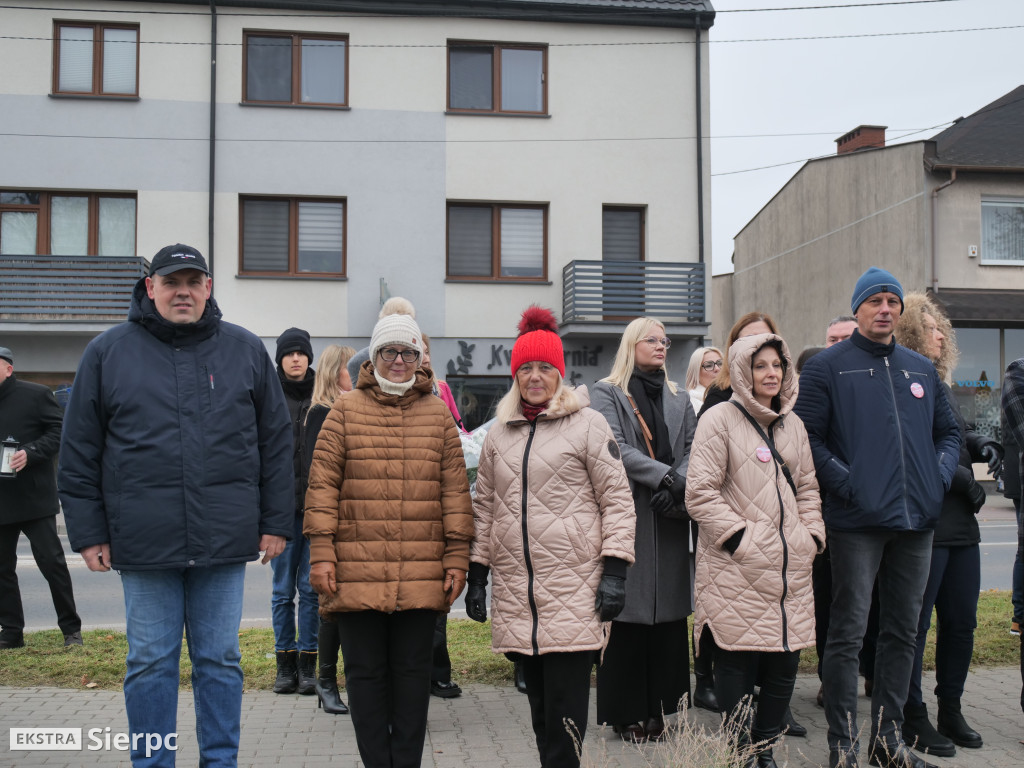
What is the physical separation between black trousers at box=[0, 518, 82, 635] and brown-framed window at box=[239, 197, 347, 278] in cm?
1232

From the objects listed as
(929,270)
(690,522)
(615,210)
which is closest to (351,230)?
(615,210)

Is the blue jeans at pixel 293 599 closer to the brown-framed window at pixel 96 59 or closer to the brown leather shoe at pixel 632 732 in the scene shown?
the brown leather shoe at pixel 632 732

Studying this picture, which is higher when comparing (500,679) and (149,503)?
(149,503)

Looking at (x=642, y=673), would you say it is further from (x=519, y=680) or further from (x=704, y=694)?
(x=519, y=680)

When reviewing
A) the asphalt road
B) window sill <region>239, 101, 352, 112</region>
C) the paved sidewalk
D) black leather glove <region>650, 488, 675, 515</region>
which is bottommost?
the asphalt road

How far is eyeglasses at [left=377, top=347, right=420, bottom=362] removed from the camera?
4.07m

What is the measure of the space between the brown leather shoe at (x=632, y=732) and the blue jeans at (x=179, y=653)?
1.99 m

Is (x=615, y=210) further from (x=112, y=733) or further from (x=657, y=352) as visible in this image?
(x=112, y=733)

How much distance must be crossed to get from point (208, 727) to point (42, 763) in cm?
116

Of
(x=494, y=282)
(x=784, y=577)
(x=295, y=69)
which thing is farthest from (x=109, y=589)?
(x=295, y=69)

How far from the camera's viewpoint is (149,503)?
3744 millimetres

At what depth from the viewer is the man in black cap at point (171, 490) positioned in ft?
12.3

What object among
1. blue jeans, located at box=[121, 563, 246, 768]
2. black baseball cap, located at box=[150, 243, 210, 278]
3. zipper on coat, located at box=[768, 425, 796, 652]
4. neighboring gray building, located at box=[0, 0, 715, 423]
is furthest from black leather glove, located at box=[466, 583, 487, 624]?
neighboring gray building, located at box=[0, 0, 715, 423]

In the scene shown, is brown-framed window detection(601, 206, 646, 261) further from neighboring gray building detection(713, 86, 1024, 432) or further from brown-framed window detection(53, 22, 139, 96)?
brown-framed window detection(53, 22, 139, 96)
